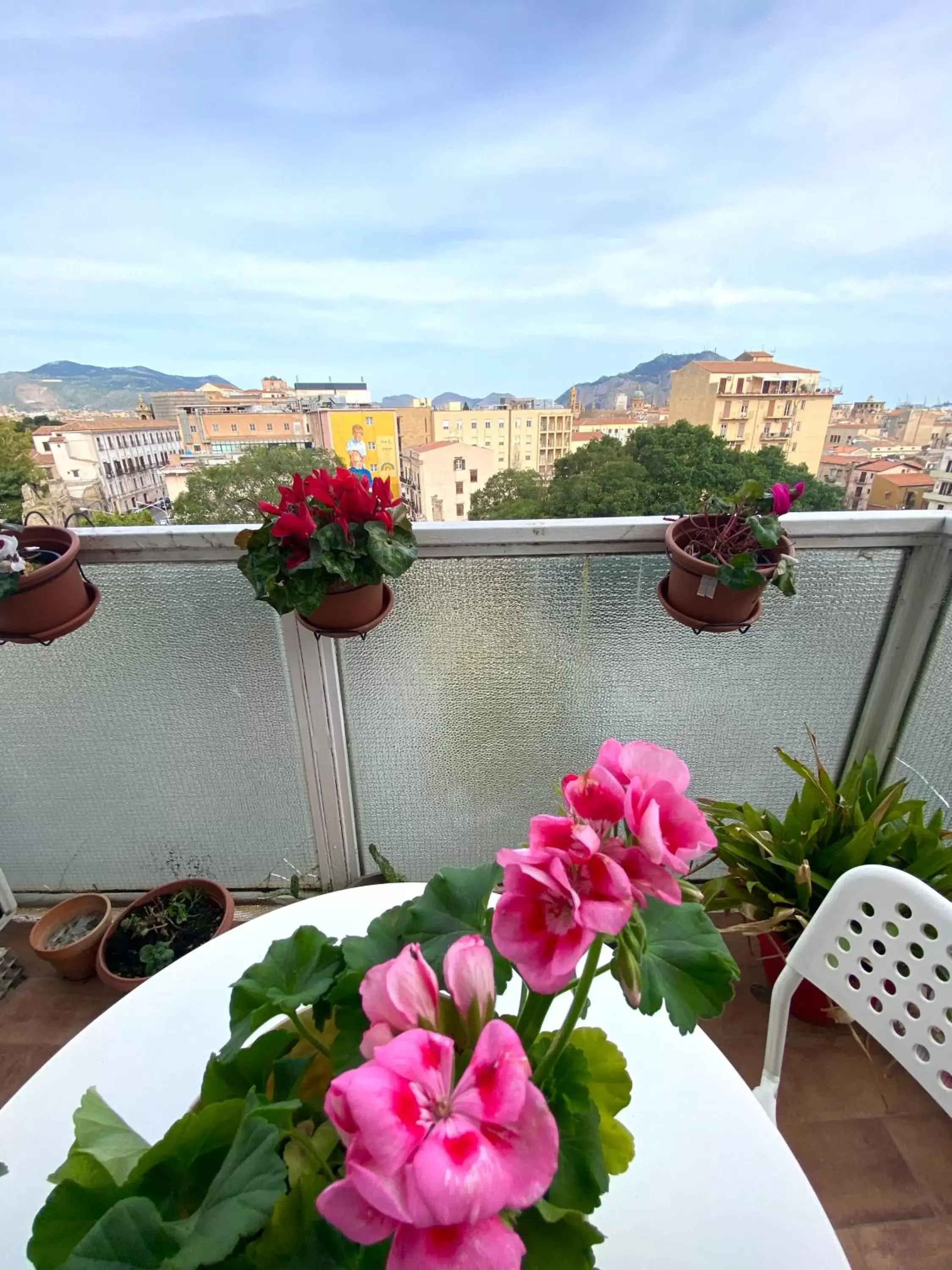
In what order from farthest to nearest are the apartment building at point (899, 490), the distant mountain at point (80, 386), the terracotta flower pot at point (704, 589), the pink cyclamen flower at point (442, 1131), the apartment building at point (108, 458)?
the distant mountain at point (80, 386) → the apartment building at point (108, 458) → the apartment building at point (899, 490) → the terracotta flower pot at point (704, 589) → the pink cyclamen flower at point (442, 1131)

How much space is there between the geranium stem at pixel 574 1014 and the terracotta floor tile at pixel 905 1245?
129 centimetres

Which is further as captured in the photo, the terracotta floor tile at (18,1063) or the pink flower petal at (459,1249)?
the terracotta floor tile at (18,1063)

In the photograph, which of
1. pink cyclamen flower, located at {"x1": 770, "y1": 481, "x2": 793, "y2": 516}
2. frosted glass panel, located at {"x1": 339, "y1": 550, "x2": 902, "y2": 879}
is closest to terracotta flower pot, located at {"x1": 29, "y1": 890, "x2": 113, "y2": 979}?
frosted glass panel, located at {"x1": 339, "y1": 550, "x2": 902, "y2": 879}

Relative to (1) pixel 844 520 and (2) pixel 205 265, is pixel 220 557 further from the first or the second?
(2) pixel 205 265

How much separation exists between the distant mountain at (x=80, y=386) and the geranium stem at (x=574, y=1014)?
79.3 inches

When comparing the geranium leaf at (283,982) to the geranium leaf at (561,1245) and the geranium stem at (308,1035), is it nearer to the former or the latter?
the geranium stem at (308,1035)

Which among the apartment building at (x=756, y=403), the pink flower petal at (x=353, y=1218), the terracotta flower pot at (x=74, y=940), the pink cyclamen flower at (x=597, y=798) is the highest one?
the apartment building at (x=756, y=403)

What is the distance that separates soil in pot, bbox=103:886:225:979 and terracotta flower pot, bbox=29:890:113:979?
8 centimetres

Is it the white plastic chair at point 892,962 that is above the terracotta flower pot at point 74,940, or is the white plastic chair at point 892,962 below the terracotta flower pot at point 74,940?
above

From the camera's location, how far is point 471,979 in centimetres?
33

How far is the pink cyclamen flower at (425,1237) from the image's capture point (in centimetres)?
25

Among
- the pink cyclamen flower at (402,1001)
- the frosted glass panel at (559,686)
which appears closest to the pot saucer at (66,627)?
the frosted glass panel at (559,686)

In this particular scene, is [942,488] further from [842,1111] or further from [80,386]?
[80,386]

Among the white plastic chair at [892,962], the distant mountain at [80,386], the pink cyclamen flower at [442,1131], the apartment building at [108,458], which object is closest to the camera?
the pink cyclamen flower at [442,1131]
